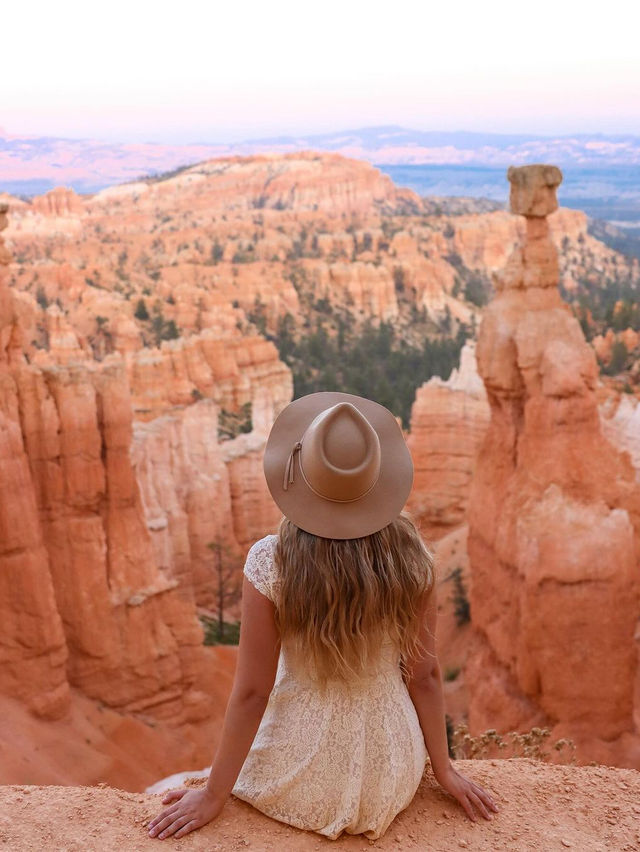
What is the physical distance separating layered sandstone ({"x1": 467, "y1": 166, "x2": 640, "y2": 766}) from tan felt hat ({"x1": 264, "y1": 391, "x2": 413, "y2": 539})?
6014 mm

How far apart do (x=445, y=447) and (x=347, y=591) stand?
45.9 ft

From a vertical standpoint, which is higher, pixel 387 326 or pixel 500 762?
pixel 500 762

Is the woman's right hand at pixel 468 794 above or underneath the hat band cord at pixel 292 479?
underneath

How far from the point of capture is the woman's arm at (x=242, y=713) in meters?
2.58

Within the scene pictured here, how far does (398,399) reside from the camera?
2775cm

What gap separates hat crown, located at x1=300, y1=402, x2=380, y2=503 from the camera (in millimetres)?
2408

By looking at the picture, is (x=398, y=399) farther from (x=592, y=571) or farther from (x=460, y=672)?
(x=592, y=571)

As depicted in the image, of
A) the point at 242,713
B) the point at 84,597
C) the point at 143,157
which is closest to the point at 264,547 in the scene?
the point at 242,713

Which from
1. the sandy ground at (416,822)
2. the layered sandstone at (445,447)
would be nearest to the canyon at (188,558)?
the layered sandstone at (445,447)

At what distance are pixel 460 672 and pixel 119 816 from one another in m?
8.92

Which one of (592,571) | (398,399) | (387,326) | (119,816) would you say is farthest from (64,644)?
(387,326)

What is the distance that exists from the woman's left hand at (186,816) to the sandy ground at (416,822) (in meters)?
0.03

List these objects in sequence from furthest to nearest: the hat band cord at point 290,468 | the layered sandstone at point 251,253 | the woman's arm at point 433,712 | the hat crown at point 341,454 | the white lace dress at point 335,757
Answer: the layered sandstone at point 251,253
the woman's arm at point 433,712
the white lace dress at point 335,757
the hat band cord at point 290,468
the hat crown at point 341,454

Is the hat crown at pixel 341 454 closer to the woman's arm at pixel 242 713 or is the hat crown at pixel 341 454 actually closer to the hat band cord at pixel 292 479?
the hat band cord at pixel 292 479
